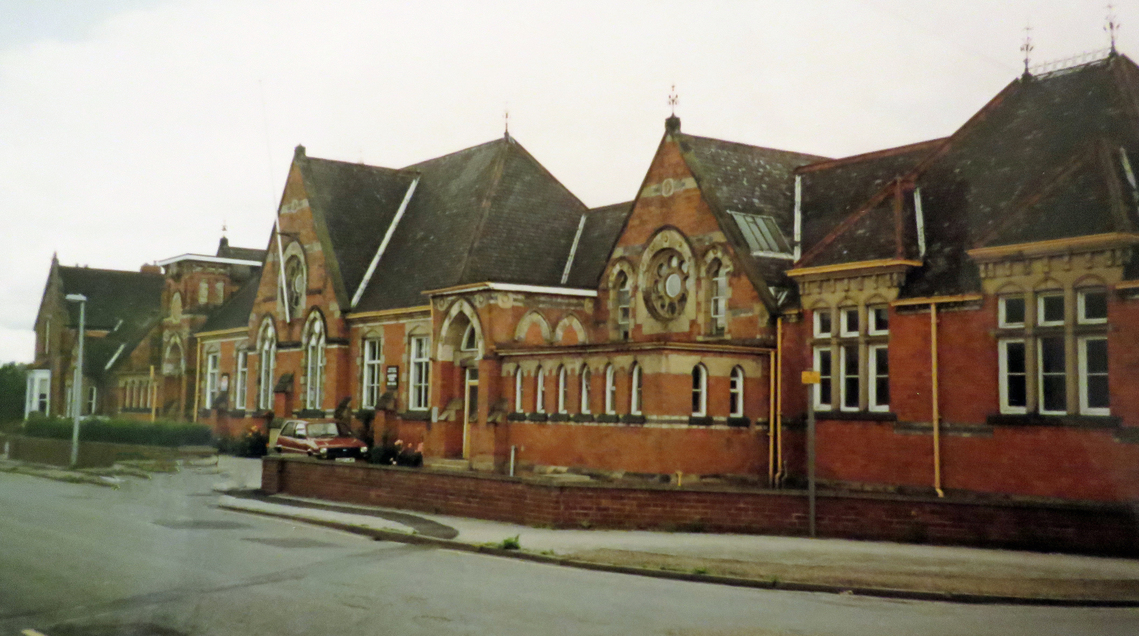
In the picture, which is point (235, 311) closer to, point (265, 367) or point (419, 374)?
point (265, 367)

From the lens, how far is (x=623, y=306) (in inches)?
1417

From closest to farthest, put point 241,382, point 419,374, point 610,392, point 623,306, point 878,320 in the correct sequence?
point 878,320 → point 610,392 → point 623,306 → point 419,374 → point 241,382

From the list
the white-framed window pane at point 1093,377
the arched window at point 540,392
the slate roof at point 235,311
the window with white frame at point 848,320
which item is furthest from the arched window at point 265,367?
the white-framed window pane at point 1093,377

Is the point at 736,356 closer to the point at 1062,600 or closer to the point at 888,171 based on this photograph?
the point at 888,171

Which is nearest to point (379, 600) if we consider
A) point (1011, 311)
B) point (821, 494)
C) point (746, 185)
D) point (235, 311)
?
point (821, 494)

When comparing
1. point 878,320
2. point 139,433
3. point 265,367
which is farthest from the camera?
point 265,367

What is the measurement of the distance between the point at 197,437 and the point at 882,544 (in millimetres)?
34211

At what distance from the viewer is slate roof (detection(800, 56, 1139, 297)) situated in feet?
76.5

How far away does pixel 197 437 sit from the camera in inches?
1827

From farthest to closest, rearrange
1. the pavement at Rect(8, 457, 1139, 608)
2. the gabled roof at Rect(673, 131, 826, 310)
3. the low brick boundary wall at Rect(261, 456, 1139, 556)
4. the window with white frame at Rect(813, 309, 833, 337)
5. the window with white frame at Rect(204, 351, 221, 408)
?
the window with white frame at Rect(204, 351, 221, 408)
the gabled roof at Rect(673, 131, 826, 310)
the window with white frame at Rect(813, 309, 833, 337)
the low brick boundary wall at Rect(261, 456, 1139, 556)
the pavement at Rect(8, 457, 1139, 608)

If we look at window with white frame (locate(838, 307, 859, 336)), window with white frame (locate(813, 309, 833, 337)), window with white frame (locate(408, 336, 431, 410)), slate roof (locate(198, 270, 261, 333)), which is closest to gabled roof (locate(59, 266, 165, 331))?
slate roof (locate(198, 270, 261, 333))

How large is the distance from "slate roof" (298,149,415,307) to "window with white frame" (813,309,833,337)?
Answer: 21614mm

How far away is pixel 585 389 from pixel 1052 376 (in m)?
12.6

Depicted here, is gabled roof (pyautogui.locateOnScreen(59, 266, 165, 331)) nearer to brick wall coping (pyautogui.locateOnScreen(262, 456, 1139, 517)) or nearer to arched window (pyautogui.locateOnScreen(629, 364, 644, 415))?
arched window (pyautogui.locateOnScreen(629, 364, 644, 415))
